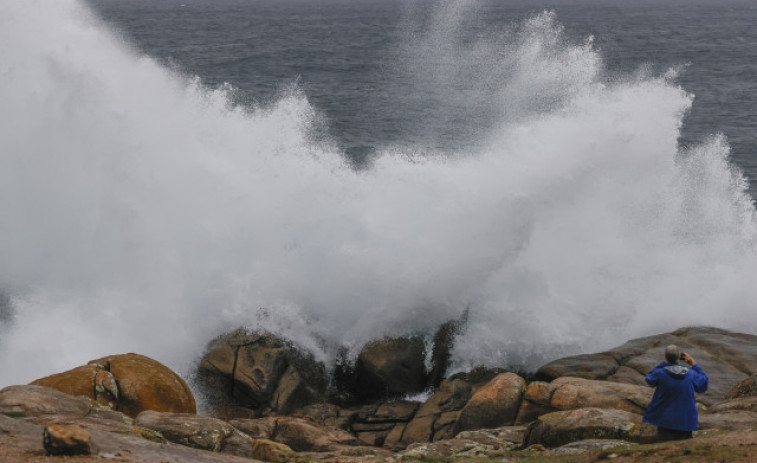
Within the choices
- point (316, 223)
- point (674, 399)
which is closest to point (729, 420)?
point (674, 399)

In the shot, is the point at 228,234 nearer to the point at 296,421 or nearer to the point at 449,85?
the point at 296,421

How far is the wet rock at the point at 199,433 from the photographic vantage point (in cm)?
1203

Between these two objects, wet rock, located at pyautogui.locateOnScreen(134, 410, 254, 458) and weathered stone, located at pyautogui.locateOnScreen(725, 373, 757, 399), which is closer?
wet rock, located at pyautogui.locateOnScreen(134, 410, 254, 458)

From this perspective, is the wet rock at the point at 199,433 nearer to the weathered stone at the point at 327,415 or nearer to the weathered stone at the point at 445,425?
the weathered stone at the point at 327,415

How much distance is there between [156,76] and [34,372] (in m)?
12.6

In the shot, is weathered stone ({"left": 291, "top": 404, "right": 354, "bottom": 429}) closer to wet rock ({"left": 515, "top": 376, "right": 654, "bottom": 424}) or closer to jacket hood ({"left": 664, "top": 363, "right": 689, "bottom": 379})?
wet rock ({"left": 515, "top": 376, "right": 654, "bottom": 424})

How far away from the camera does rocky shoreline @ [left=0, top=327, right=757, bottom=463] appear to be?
10422mm

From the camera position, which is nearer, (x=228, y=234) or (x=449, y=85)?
(x=228, y=234)

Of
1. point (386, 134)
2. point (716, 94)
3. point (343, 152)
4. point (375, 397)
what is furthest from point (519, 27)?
point (375, 397)

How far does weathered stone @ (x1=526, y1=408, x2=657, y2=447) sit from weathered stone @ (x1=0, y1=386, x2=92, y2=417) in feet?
24.0

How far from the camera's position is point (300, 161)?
80.8 feet

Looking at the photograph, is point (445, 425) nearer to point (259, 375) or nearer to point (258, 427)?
point (258, 427)

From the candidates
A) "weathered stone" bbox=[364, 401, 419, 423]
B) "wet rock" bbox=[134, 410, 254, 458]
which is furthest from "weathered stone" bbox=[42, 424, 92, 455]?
"weathered stone" bbox=[364, 401, 419, 423]

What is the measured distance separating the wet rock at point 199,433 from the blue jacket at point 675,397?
6146mm
